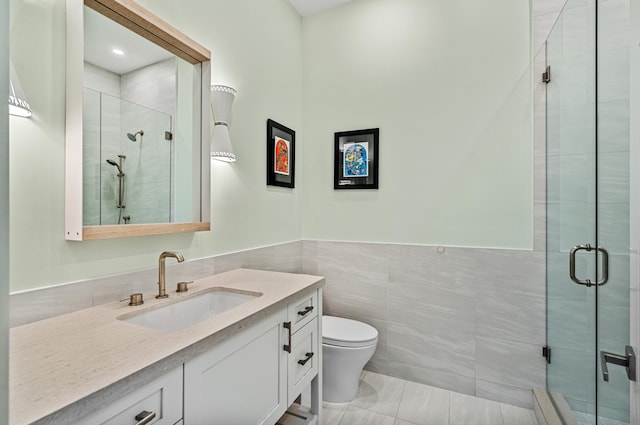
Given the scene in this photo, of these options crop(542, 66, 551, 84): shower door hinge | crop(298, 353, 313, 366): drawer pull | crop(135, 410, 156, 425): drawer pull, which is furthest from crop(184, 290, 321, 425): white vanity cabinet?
crop(542, 66, 551, 84): shower door hinge

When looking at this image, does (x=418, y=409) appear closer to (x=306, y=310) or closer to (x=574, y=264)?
→ (x=306, y=310)

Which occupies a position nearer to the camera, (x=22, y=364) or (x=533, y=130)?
(x=22, y=364)

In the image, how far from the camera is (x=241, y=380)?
111 cm

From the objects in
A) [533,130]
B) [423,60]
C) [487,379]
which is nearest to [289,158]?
[423,60]

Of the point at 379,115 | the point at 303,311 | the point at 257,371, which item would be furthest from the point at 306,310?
the point at 379,115

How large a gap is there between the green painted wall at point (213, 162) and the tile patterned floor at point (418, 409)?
1.17 meters

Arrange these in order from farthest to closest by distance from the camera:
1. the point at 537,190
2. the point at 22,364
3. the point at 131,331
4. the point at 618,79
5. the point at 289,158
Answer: the point at 289,158
the point at 537,190
the point at 618,79
the point at 131,331
the point at 22,364

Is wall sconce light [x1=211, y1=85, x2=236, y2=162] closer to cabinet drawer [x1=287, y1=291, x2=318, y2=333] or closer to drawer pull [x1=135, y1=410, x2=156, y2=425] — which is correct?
cabinet drawer [x1=287, y1=291, x2=318, y2=333]

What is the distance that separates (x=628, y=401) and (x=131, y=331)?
1.62 metres

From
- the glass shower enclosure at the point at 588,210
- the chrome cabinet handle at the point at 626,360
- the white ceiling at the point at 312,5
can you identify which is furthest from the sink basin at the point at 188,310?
the white ceiling at the point at 312,5

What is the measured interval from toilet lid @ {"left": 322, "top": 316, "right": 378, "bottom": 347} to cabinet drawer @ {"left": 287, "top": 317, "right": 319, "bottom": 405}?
29 centimetres

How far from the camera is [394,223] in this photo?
2.35m

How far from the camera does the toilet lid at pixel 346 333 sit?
6.35 ft

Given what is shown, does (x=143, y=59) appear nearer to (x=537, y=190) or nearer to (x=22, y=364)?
(x=22, y=364)
